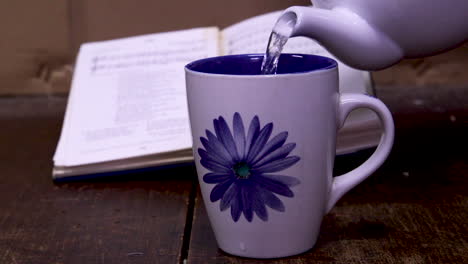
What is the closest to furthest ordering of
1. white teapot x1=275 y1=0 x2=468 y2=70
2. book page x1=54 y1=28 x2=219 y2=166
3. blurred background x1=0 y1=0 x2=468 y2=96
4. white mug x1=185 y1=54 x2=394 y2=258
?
white mug x1=185 y1=54 x2=394 y2=258 < white teapot x1=275 y1=0 x2=468 y2=70 < book page x1=54 y1=28 x2=219 y2=166 < blurred background x1=0 y1=0 x2=468 y2=96

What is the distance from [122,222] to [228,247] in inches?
3.8

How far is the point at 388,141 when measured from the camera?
466mm

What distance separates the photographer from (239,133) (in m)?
0.42

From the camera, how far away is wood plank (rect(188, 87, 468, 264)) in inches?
17.6

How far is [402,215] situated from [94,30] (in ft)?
1.92

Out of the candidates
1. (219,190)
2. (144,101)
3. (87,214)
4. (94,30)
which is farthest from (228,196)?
(94,30)

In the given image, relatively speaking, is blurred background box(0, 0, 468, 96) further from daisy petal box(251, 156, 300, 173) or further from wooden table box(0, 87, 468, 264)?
daisy petal box(251, 156, 300, 173)

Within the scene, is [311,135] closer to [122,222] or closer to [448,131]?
[122,222]

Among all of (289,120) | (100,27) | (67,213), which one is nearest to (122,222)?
(67,213)

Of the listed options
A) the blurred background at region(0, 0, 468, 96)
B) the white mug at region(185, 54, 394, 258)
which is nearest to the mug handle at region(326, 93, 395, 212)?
the white mug at region(185, 54, 394, 258)

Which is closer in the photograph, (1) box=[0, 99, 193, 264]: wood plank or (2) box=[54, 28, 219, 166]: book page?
(1) box=[0, 99, 193, 264]: wood plank

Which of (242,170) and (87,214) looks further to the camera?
(87,214)

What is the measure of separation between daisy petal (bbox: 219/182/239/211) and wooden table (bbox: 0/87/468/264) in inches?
1.3

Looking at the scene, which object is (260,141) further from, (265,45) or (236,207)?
(265,45)
